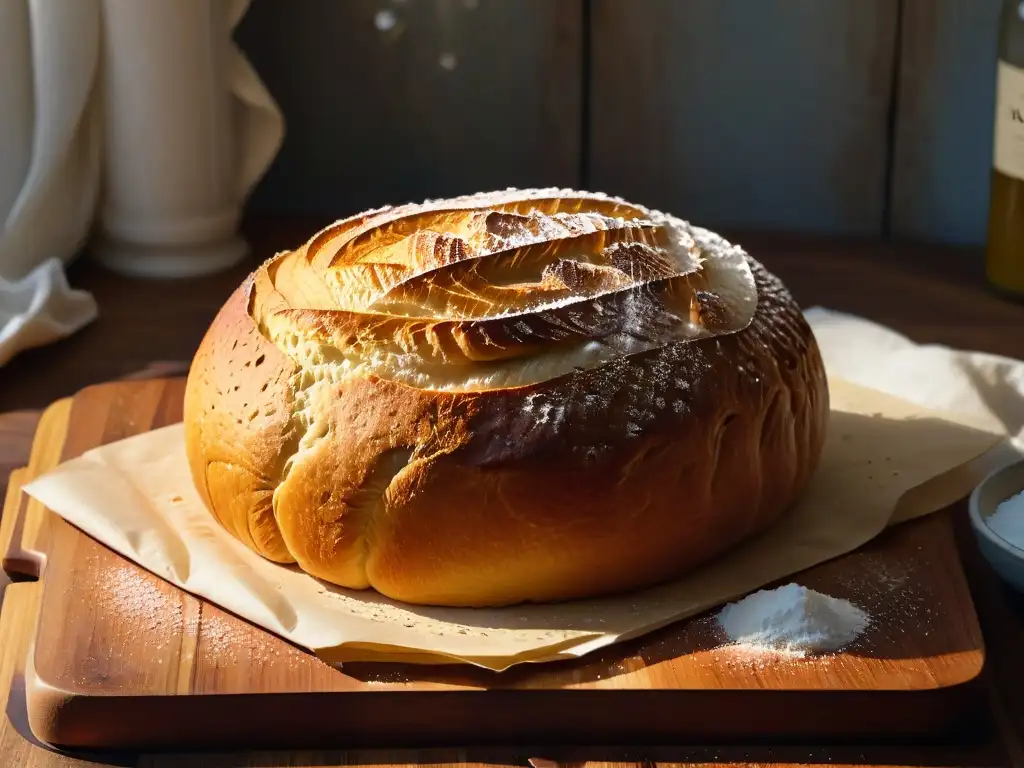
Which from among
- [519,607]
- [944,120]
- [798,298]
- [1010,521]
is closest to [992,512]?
[1010,521]

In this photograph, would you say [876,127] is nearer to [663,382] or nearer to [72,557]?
[663,382]

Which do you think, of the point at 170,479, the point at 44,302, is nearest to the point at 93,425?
the point at 170,479

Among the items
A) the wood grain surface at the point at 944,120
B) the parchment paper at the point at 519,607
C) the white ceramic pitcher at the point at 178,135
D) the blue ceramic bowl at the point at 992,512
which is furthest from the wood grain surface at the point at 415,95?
the blue ceramic bowl at the point at 992,512

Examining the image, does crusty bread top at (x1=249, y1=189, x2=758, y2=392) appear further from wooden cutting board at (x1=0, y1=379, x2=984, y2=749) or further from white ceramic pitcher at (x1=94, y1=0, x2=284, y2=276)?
white ceramic pitcher at (x1=94, y1=0, x2=284, y2=276)

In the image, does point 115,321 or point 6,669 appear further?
point 115,321

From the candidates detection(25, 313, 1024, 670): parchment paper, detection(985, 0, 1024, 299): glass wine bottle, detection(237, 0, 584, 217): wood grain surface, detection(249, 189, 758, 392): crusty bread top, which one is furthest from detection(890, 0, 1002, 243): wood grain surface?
detection(249, 189, 758, 392): crusty bread top

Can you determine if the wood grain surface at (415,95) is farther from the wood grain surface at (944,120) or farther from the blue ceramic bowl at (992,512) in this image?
the blue ceramic bowl at (992,512)
